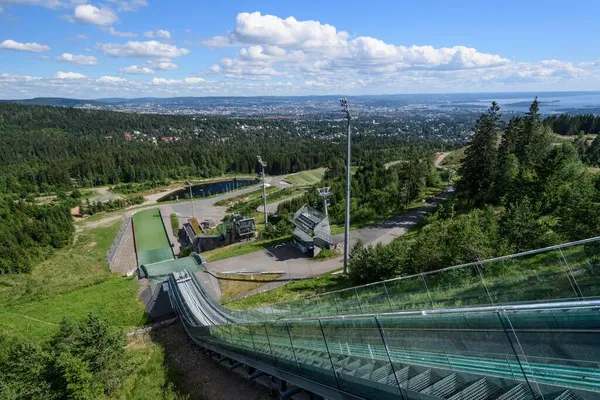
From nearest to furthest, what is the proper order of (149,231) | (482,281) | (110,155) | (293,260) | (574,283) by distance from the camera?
(574,283), (482,281), (293,260), (149,231), (110,155)

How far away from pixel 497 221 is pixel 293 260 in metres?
14.7

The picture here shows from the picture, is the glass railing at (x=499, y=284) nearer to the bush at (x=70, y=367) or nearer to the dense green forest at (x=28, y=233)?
the bush at (x=70, y=367)

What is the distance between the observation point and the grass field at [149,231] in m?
50.2

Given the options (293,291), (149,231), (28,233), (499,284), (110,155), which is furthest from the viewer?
(110,155)

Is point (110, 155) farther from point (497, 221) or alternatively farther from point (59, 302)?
point (497, 221)

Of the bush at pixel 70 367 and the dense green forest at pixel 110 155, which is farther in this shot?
the dense green forest at pixel 110 155

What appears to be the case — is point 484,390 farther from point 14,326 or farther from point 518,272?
point 14,326

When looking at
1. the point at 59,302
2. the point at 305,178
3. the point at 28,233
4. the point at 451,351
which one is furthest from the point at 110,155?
the point at 451,351

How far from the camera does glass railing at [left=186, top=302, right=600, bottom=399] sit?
4.45 metres

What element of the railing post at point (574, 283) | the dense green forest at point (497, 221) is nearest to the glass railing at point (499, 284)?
the railing post at point (574, 283)

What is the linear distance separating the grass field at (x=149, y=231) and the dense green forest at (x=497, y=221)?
35.8m

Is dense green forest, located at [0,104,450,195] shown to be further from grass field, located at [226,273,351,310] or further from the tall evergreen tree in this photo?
grass field, located at [226,273,351,310]

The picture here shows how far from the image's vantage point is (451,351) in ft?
19.5

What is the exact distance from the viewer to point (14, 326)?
22312 mm
